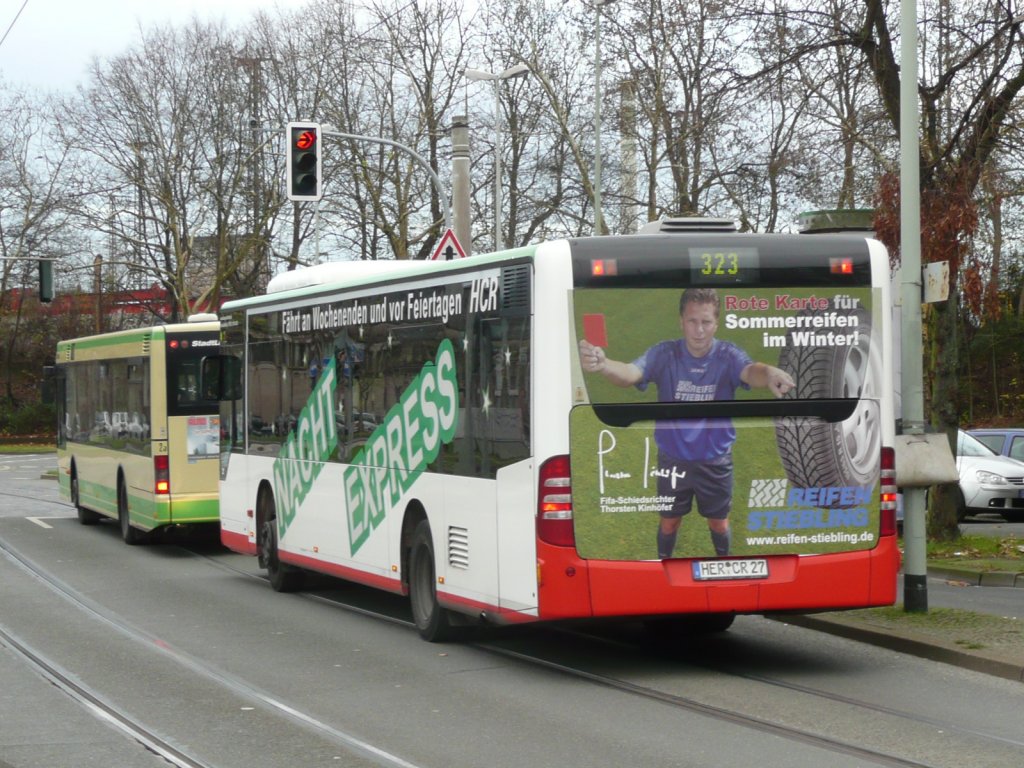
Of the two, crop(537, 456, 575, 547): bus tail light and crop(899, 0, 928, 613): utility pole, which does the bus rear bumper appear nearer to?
crop(537, 456, 575, 547): bus tail light

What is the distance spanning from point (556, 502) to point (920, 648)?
2906 millimetres

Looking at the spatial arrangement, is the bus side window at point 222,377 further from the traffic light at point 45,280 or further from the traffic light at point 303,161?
the traffic light at point 45,280

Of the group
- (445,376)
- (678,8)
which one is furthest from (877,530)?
(678,8)

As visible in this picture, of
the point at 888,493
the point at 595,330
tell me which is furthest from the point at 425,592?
the point at 888,493

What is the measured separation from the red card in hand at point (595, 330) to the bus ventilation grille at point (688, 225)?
870mm

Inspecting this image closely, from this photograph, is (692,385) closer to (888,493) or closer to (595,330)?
(595,330)

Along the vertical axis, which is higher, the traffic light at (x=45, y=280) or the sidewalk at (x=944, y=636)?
the traffic light at (x=45, y=280)

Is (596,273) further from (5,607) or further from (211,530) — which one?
(211,530)

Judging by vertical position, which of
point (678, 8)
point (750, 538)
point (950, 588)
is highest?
point (678, 8)

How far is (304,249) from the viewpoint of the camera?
181 ft

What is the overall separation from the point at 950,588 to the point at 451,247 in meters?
8.20

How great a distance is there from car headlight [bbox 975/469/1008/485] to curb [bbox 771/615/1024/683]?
501 inches

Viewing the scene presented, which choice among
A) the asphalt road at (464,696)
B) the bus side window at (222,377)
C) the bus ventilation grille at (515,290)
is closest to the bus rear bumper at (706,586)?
the asphalt road at (464,696)

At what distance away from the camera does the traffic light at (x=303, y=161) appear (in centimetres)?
2278
